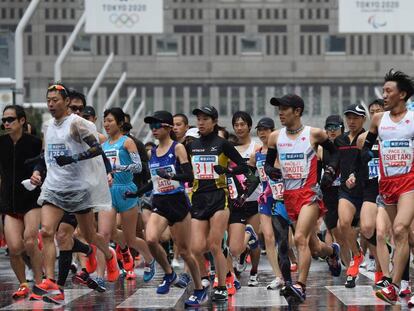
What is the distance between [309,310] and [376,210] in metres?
2.57

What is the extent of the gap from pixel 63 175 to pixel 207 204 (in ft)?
4.54


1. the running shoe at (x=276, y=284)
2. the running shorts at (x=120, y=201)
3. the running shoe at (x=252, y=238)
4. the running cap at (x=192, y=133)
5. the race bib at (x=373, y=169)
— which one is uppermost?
the running cap at (x=192, y=133)

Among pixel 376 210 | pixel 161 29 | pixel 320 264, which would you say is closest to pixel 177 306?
pixel 376 210

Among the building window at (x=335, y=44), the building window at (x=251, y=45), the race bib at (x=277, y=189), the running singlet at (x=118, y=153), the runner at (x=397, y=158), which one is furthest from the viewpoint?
the building window at (x=335, y=44)

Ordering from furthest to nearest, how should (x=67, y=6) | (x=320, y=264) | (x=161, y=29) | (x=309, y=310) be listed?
(x=67, y=6), (x=161, y=29), (x=320, y=264), (x=309, y=310)

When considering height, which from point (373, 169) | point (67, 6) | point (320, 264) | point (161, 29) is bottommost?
point (320, 264)

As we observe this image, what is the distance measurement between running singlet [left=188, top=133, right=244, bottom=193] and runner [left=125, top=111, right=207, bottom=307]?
5.5 inches

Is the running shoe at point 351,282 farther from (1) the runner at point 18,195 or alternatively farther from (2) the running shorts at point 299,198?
(1) the runner at point 18,195

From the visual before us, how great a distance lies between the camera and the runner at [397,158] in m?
11.0

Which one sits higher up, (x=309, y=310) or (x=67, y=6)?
(x=67, y=6)

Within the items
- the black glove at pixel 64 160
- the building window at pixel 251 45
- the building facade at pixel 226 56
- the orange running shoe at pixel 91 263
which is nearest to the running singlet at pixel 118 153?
the orange running shoe at pixel 91 263

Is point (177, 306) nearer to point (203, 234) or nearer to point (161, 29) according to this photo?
point (203, 234)

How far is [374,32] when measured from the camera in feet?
135

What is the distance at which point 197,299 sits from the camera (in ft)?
38.1
